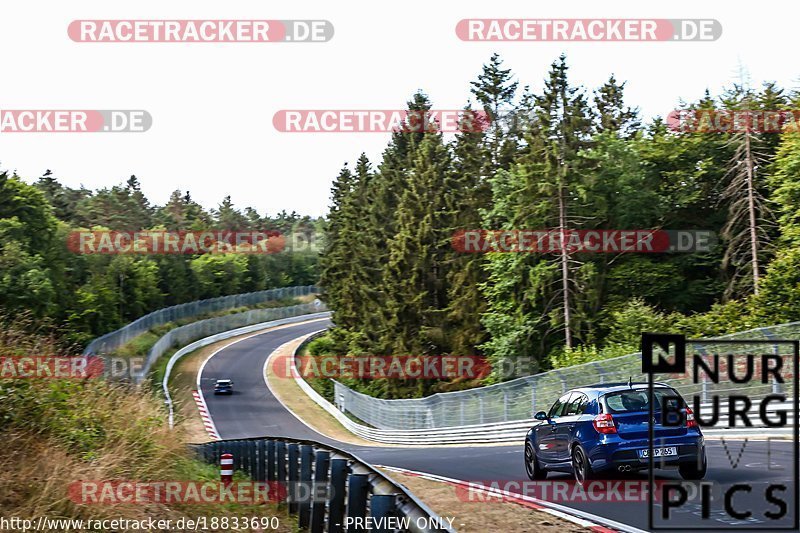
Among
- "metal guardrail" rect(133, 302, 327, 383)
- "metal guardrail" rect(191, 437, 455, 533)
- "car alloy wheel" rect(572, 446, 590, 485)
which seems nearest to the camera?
"metal guardrail" rect(191, 437, 455, 533)

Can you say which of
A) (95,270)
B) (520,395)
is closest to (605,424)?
(520,395)

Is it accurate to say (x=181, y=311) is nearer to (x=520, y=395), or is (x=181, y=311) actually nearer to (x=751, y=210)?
(x=751, y=210)

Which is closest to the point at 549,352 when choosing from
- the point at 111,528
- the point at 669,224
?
the point at 669,224

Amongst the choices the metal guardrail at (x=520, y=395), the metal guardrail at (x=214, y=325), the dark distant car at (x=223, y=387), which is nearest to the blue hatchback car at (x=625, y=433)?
the metal guardrail at (x=520, y=395)

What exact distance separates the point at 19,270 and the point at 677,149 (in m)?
41.5

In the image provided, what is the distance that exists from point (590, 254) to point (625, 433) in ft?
137

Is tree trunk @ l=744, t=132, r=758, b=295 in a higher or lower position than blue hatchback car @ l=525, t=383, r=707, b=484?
higher

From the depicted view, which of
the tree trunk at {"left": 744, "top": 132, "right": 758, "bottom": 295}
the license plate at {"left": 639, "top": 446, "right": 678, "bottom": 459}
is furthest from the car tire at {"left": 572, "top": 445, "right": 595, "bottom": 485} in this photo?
the tree trunk at {"left": 744, "top": 132, "right": 758, "bottom": 295}

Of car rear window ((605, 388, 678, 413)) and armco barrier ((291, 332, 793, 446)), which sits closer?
car rear window ((605, 388, 678, 413))

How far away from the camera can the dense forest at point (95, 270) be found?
56812mm

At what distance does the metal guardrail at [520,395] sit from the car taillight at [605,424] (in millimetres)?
8259

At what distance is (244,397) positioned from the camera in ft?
233

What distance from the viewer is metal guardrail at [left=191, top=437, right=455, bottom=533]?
6840mm

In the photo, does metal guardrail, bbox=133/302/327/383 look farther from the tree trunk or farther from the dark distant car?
the tree trunk
